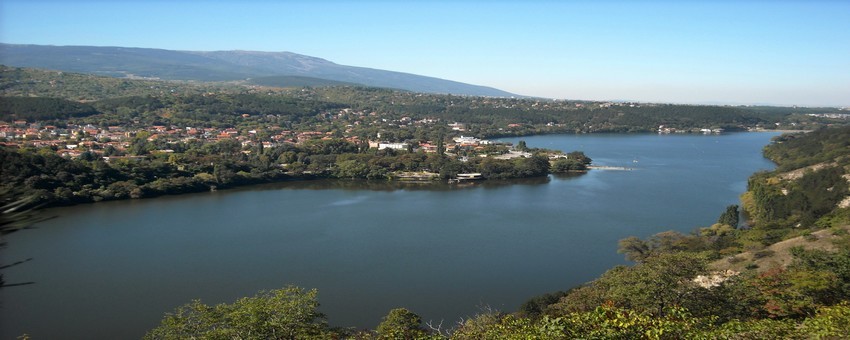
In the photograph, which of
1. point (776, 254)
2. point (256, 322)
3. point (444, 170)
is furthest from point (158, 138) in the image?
point (776, 254)

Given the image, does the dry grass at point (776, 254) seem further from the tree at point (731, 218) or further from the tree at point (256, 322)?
the tree at point (256, 322)

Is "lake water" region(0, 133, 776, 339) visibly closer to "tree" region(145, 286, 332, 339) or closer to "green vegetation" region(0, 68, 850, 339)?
"green vegetation" region(0, 68, 850, 339)

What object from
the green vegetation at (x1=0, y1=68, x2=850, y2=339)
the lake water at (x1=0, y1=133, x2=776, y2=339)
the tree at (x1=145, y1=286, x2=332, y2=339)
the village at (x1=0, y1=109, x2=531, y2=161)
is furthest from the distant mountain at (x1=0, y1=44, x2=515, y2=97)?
the tree at (x1=145, y1=286, x2=332, y2=339)

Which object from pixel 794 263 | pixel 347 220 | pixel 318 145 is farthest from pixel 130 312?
pixel 318 145

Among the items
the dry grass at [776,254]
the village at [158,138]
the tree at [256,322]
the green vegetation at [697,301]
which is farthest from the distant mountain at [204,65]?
the dry grass at [776,254]

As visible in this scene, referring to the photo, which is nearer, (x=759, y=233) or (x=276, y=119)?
(x=759, y=233)

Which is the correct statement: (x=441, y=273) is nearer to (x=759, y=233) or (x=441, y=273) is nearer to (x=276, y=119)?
(x=759, y=233)
